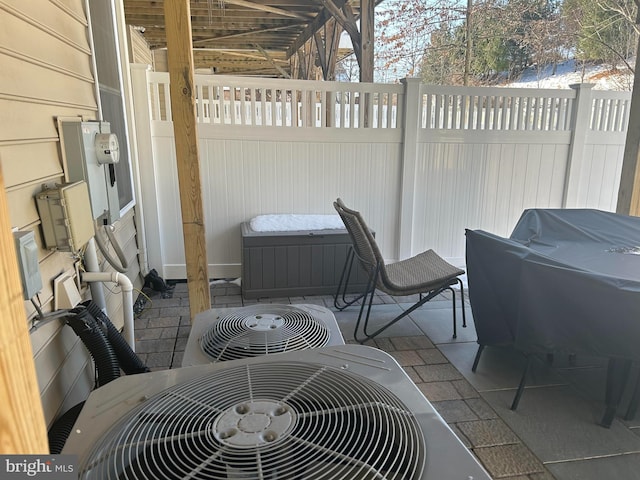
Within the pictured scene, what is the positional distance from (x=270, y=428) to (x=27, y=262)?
90cm

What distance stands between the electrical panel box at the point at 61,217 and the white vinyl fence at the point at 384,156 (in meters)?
2.05

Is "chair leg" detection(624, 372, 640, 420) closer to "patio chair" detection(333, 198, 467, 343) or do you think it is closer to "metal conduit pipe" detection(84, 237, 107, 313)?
"patio chair" detection(333, 198, 467, 343)

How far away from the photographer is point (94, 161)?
79.0 inches

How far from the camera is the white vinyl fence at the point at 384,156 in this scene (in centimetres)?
367

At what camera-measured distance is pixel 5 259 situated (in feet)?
1.44

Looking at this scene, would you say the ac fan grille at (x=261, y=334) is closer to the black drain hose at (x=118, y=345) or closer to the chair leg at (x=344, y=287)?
the black drain hose at (x=118, y=345)

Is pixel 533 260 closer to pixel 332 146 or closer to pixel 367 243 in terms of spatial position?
pixel 367 243

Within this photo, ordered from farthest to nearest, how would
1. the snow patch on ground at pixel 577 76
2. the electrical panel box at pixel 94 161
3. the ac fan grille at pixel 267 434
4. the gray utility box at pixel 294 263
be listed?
the snow patch on ground at pixel 577 76 < the gray utility box at pixel 294 263 < the electrical panel box at pixel 94 161 < the ac fan grille at pixel 267 434

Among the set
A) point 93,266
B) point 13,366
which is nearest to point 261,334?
point 13,366

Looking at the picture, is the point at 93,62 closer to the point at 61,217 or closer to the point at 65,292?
the point at 61,217

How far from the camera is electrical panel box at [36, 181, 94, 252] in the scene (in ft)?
5.15

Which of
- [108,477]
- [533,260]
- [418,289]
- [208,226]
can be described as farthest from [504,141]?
[108,477]

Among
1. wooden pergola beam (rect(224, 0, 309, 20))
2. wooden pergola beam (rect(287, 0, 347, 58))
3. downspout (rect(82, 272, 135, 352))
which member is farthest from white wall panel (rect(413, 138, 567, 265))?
downspout (rect(82, 272, 135, 352))

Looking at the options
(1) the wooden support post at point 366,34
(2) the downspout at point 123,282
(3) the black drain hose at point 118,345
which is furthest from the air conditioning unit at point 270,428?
(1) the wooden support post at point 366,34
